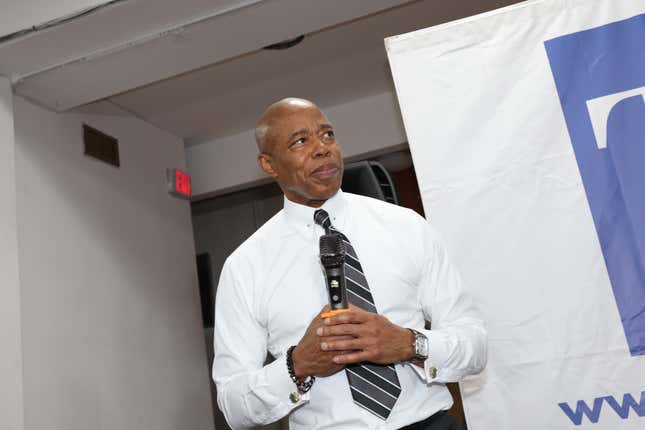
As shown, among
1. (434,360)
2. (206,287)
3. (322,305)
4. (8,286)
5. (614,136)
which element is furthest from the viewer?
(206,287)

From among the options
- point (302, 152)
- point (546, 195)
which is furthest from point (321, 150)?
point (546, 195)

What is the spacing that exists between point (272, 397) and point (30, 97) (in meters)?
2.78

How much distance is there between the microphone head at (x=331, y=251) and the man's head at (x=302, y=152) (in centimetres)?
25

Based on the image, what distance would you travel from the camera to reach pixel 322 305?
5.26 feet

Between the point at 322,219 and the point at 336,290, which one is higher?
the point at 322,219

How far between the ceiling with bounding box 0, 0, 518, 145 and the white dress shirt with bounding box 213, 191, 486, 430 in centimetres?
152

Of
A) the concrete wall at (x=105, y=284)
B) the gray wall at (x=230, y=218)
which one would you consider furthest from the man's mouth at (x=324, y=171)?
the gray wall at (x=230, y=218)

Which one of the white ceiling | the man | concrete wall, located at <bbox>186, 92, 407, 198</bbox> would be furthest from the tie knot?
concrete wall, located at <bbox>186, 92, 407, 198</bbox>

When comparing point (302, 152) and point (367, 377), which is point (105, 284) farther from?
point (367, 377)

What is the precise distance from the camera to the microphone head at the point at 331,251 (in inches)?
55.0

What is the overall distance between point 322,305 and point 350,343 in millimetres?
238

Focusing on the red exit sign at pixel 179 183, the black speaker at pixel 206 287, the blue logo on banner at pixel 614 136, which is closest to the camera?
the blue logo on banner at pixel 614 136

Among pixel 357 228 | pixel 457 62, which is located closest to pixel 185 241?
pixel 457 62

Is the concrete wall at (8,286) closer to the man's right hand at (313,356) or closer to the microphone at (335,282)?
the man's right hand at (313,356)
